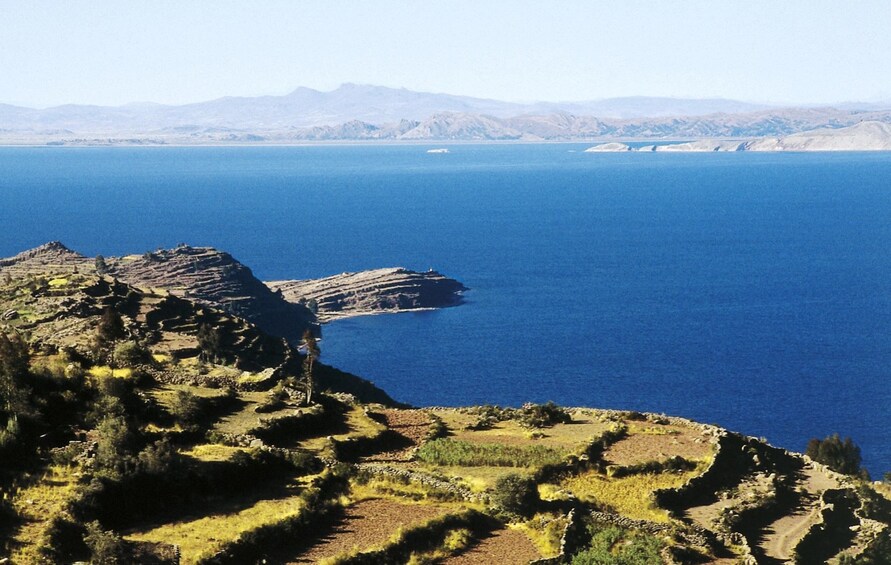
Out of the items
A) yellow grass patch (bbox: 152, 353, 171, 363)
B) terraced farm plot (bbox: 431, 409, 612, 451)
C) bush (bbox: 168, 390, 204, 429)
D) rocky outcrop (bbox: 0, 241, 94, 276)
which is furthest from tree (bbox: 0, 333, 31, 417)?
rocky outcrop (bbox: 0, 241, 94, 276)

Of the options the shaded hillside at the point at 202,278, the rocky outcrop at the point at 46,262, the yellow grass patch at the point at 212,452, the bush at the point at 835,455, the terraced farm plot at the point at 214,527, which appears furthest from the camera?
the shaded hillside at the point at 202,278

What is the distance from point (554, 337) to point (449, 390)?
3814 cm

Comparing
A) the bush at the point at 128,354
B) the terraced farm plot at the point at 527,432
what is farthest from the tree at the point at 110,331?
the terraced farm plot at the point at 527,432

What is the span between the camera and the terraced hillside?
41.6 m

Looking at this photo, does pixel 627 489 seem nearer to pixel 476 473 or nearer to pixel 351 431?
pixel 476 473

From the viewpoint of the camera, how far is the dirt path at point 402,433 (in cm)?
5388

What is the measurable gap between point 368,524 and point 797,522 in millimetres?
22084

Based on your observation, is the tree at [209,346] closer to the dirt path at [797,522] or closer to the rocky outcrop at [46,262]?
the dirt path at [797,522]

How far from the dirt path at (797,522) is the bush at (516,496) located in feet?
37.0

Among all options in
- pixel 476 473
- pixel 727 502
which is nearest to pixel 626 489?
pixel 727 502

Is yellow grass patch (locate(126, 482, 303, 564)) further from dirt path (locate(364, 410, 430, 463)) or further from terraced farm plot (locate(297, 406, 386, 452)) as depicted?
dirt path (locate(364, 410, 430, 463))

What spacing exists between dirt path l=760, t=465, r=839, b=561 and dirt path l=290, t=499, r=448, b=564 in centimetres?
1573

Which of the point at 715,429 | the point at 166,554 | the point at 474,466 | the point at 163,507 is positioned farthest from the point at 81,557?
the point at 715,429

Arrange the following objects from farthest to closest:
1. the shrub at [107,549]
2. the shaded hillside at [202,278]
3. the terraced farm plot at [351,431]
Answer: the shaded hillside at [202,278], the terraced farm plot at [351,431], the shrub at [107,549]
